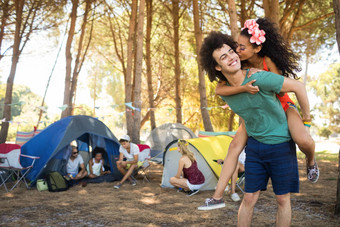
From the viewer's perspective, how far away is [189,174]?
538 cm

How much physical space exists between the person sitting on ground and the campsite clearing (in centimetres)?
15

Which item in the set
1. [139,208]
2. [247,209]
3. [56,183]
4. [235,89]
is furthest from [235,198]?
[235,89]

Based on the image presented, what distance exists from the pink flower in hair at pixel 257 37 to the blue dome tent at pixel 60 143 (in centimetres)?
468

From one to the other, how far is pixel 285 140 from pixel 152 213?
2463mm

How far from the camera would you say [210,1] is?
10758mm

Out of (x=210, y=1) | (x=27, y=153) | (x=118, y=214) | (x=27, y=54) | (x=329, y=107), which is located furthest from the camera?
(x=329, y=107)

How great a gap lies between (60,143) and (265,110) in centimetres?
477

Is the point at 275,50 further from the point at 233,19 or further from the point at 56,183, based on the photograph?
the point at 56,183

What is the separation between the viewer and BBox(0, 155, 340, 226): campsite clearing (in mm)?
3643

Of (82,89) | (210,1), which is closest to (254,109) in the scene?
(210,1)

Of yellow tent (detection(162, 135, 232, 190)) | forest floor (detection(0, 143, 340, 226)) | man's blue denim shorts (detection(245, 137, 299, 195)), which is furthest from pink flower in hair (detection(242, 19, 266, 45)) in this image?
yellow tent (detection(162, 135, 232, 190))

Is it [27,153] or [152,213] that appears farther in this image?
[27,153]

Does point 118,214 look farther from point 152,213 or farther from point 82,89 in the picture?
point 82,89

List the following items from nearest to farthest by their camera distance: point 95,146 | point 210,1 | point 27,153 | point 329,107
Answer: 1. point 27,153
2. point 95,146
3. point 210,1
4. point 329,107
